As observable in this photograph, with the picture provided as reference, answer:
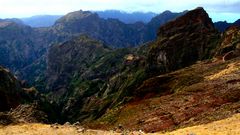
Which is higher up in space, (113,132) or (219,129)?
(219,129)

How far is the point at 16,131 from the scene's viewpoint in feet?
171

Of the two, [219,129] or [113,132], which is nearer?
[219,129]

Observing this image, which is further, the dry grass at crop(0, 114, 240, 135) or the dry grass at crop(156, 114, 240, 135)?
the dry grass at crop(0, 114, 240, 135)

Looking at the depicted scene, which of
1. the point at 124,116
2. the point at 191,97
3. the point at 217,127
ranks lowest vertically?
the point at 124,116

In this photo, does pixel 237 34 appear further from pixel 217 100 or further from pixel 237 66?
pixel 217 100

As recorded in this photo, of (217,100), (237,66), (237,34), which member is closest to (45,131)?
(217,100)

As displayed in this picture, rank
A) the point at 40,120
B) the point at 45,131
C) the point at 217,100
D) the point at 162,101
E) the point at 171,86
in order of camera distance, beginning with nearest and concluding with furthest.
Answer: the point at 45,131 < the point at 40,120 < the point at 217,100 < the point at 162,101 < the point at 171,86

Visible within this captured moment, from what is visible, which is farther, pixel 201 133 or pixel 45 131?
pixel 45 131

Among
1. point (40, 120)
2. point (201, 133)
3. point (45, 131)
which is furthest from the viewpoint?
point (40, 120)

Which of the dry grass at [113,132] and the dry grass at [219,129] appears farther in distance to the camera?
the dry grass at [113,132]

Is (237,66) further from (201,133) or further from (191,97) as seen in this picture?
(201,133)

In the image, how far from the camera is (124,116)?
90875 millimetres

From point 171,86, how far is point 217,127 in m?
62.1

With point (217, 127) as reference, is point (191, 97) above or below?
below
